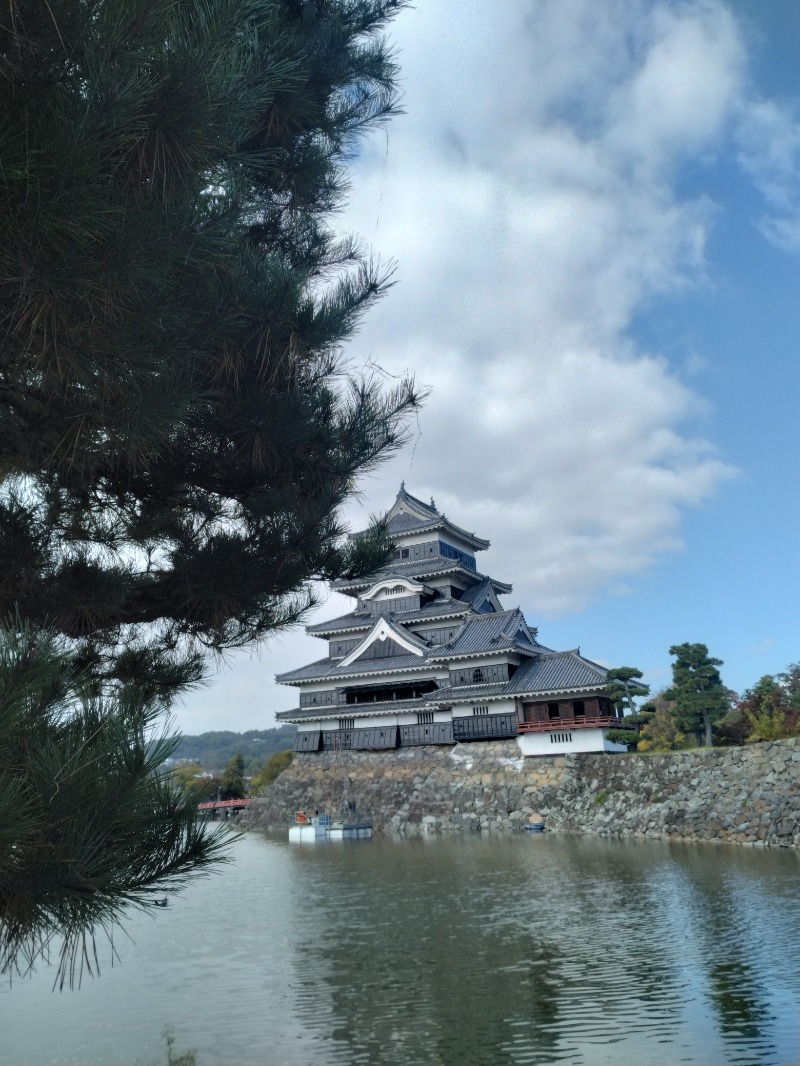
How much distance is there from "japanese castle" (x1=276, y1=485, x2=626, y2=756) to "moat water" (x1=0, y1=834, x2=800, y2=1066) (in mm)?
9883

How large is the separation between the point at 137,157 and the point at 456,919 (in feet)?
27.4

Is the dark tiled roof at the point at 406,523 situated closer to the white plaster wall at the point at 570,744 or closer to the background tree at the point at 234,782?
the white plaster wall at the point at 570,744

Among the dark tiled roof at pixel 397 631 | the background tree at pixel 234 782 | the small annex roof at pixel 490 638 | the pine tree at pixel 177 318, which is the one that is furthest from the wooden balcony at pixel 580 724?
the background tree at pixel 234 782

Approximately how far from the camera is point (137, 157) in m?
2.76

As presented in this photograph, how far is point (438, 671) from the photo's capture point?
80.2ft

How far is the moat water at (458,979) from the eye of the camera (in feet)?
15.3

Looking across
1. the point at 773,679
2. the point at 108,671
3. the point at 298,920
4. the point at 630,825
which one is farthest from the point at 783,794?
the point at 108,671

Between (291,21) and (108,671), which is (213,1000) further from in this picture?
(291,21)

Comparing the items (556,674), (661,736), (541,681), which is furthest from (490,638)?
(661,736)

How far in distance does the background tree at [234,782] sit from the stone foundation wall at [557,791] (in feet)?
46.3

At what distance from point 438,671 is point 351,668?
3282 mm

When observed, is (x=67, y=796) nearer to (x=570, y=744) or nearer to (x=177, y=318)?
(x=177, y=318)

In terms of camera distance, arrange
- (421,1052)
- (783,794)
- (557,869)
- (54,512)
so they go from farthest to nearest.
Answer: (783,794)
(557,869)
(421,1052)
(54,512)

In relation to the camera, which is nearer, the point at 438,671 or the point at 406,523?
the point at 438,671
